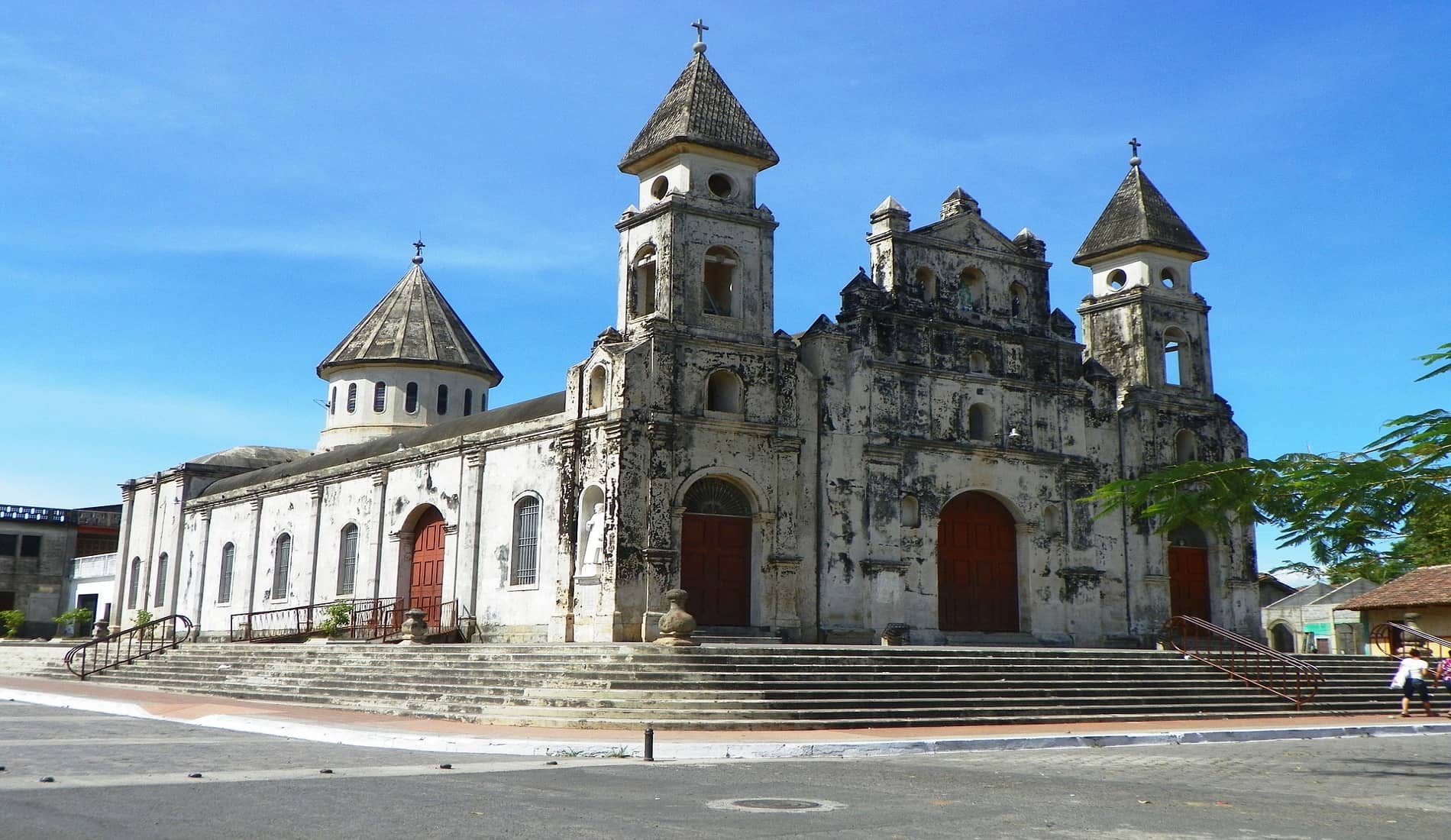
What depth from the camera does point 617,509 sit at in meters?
24.2

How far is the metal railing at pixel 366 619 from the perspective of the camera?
29.4 m

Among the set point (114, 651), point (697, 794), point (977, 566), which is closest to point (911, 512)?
point (977, 566)

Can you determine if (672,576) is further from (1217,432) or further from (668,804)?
(1217,432)

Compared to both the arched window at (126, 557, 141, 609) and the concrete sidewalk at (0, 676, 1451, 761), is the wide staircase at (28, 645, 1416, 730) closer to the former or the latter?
the concrete sidewalk at (0, 676, 1451, 761)

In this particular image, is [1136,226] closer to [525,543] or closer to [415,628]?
[525,543]

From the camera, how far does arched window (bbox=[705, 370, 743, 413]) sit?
2612 cm

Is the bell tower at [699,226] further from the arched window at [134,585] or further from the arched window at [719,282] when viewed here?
the arched window at [134,585]

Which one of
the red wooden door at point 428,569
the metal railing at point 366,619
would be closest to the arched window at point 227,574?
the metal railing at point 366,619

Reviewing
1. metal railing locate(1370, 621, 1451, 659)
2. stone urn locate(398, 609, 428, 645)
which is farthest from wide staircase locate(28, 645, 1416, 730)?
metal railing locate(1370, 621, 1451, 659)

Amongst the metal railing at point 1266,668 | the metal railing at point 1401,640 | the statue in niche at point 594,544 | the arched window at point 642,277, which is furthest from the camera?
the metal railing at point 1401,640

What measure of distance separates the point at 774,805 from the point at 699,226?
17811 millimetres

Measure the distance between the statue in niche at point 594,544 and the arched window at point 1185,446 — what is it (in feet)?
51.8

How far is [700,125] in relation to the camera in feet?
87.2

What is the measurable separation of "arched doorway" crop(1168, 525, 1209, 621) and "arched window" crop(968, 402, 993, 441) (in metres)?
5.94
